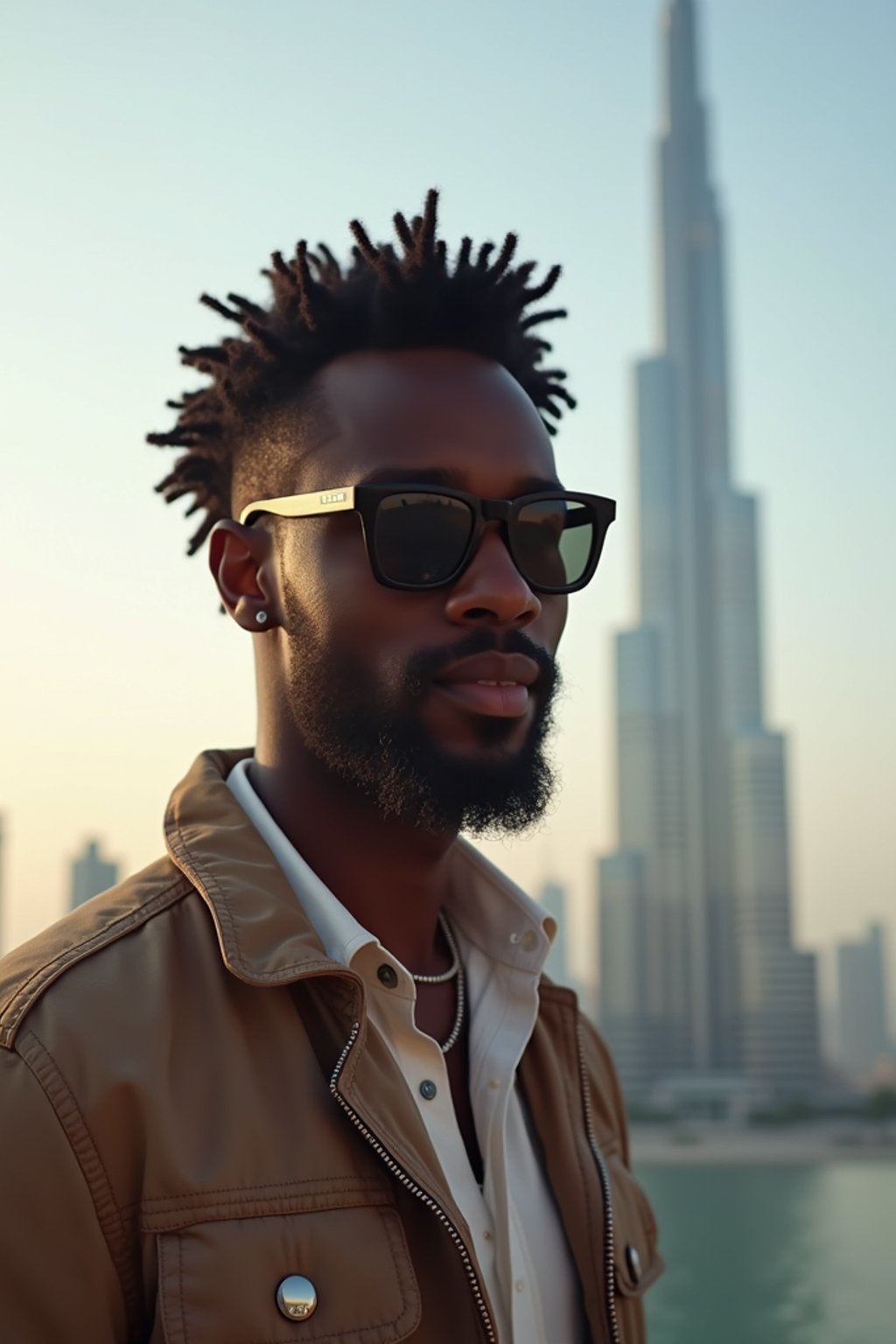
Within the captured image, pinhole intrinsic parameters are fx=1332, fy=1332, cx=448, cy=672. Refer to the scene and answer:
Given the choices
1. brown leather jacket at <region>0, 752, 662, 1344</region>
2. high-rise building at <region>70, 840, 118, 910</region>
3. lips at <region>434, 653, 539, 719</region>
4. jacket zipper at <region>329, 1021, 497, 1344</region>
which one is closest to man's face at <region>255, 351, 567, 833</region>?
lips at <region>434, 653, 539, 719</region>

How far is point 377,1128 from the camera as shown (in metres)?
1.78

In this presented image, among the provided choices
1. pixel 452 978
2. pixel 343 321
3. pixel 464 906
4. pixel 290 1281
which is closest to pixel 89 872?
pixel 464 906

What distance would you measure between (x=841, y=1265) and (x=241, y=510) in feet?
136

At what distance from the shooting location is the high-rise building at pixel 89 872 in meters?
87.8

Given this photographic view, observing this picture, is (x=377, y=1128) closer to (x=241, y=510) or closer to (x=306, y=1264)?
(x=306, y=1264)

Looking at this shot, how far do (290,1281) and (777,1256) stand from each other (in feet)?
140

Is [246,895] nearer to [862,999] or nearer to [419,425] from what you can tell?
[419,425]

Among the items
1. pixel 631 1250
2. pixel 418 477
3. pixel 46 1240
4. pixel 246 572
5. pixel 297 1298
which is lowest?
pixel 631 1250

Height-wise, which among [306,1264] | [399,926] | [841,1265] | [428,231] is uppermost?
[428,231]

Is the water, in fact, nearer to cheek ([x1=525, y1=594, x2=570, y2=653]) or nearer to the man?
the man

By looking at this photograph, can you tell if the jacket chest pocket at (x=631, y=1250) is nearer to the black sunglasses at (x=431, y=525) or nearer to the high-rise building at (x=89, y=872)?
the black sunglasses at (x=431, y=525)

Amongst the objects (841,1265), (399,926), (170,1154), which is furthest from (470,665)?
(841,1265)

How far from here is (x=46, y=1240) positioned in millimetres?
1550

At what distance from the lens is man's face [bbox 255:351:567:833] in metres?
2.09
